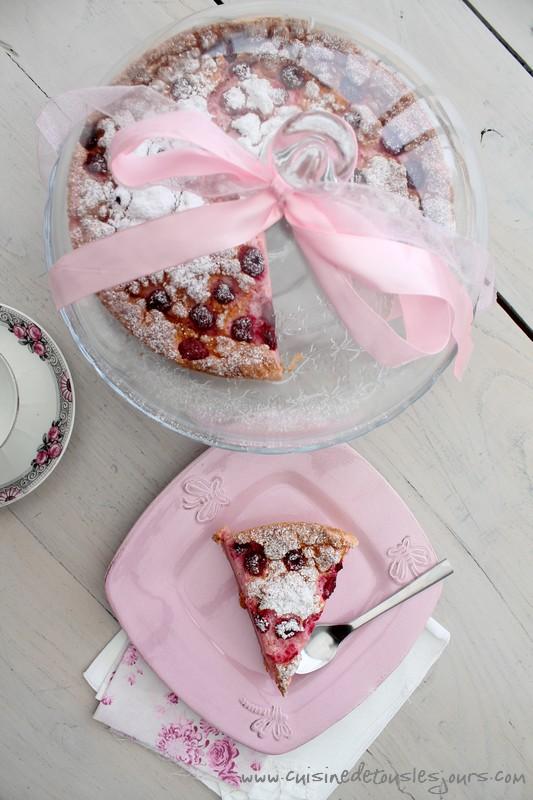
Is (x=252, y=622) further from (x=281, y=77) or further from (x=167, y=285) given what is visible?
(x=281, y=77)

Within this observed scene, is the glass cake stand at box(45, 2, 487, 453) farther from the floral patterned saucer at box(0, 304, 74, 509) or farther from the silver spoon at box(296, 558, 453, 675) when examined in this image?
the silver spoon at box(296, 558, 453, 675)

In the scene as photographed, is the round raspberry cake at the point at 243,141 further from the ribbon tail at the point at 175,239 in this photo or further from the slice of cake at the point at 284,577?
the slice of cake at the point at 284,577

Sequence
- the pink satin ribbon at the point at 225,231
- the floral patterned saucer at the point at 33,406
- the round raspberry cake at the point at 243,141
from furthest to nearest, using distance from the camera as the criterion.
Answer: the floral patterned saucer at the point at 33,406, the round raspberry cake at the point at 243,141, the pink satin ribbon at the point at 225,231

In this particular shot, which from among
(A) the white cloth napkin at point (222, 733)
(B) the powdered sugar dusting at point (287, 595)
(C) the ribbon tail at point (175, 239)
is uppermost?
(C) the ribbon tail at point (175, 239)

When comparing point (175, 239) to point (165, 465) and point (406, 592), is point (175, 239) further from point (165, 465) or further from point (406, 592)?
point (406, 592)

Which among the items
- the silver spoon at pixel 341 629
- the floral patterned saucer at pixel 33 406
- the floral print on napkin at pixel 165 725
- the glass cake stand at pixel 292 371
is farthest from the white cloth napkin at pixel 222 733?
the glass cake stand at pixel 292 371

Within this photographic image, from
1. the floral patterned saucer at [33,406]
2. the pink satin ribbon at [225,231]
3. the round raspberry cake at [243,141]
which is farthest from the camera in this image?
the floral patterned saucer at [33,406]

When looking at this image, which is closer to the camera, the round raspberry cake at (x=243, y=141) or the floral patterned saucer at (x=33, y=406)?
the round raspberry cake at (x=243, y=141)
